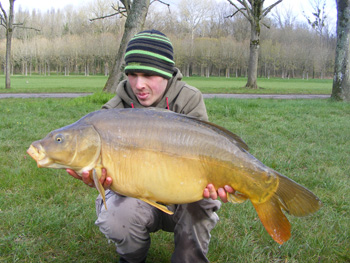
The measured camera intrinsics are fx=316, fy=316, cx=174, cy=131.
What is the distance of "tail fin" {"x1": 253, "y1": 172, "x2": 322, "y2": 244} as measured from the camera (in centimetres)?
191

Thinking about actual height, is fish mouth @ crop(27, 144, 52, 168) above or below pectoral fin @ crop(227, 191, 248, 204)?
above

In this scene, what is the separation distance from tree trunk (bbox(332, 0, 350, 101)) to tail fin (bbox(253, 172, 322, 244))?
1207cm

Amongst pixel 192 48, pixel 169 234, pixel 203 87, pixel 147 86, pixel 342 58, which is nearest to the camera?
pixel 147 86

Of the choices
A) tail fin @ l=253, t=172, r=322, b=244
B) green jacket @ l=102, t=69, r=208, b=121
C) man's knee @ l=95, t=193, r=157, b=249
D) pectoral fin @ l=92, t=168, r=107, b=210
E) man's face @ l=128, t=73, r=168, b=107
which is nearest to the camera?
pectoral fin @ l=92, t=168, r=107, b=210

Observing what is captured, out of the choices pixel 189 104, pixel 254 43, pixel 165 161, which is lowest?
pixel 165 161

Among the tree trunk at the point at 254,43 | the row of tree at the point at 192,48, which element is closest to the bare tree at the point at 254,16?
the tree trunk at the point at 254,43

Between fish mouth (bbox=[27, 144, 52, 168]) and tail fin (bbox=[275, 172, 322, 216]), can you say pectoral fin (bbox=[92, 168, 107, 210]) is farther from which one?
tail fin (bbox=[275, 172, 322, 216])

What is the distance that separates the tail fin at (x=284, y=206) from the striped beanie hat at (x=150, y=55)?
1.12 metres

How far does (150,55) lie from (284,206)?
1369mm

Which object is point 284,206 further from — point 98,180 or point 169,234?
point 169,234

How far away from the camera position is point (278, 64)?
61156 millimetres

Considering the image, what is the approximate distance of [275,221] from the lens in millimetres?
1945

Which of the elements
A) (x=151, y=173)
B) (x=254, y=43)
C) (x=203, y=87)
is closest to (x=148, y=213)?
(x=151, y=173)

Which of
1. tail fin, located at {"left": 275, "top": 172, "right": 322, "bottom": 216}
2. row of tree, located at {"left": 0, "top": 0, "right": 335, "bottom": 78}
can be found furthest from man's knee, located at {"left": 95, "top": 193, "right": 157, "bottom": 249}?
row of tree, located at {"left": 0, "top": 0, "right": 335, "bottom": 78}
